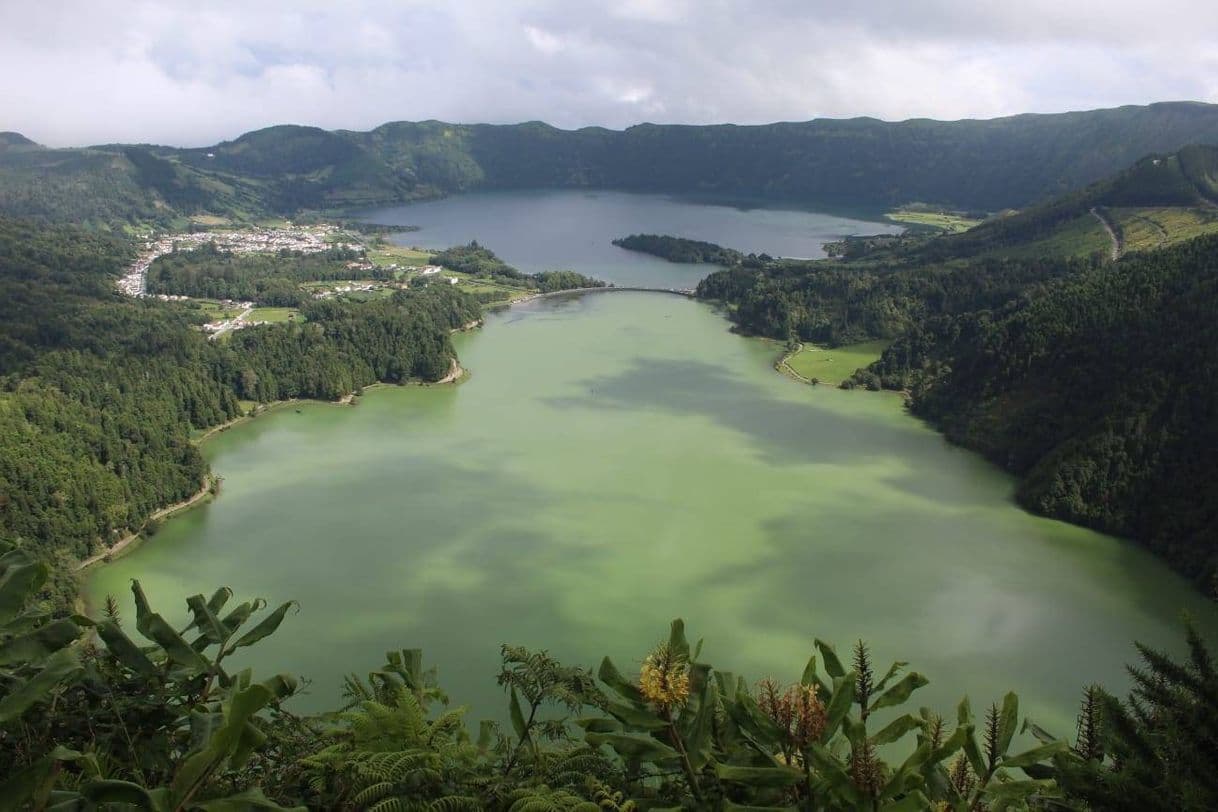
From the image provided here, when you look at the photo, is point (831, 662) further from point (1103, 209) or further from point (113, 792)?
point (1103, 209)

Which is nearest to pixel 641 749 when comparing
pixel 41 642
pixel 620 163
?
pixel 41 642

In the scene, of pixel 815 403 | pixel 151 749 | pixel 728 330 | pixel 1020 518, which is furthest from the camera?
pixel 728 330

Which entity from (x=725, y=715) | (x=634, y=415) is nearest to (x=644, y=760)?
(x=725, y=715)

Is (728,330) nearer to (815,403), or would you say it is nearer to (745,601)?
(815,403)

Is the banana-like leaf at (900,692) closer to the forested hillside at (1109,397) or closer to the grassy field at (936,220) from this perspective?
the forested hillside at (1109,397)

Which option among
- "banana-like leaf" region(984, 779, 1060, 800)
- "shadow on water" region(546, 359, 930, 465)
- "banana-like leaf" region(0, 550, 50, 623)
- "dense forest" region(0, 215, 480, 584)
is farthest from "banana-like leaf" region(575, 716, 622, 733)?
"shadow on water" region(546, 359, 930, 465)

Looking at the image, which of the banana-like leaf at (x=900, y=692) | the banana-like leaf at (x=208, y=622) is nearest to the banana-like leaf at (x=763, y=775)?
the banana-like leaf at (x=900, y=692)

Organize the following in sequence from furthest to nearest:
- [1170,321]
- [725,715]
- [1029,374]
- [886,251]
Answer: [886,251] < [1029,374] < [1170,321] < [725,715]
